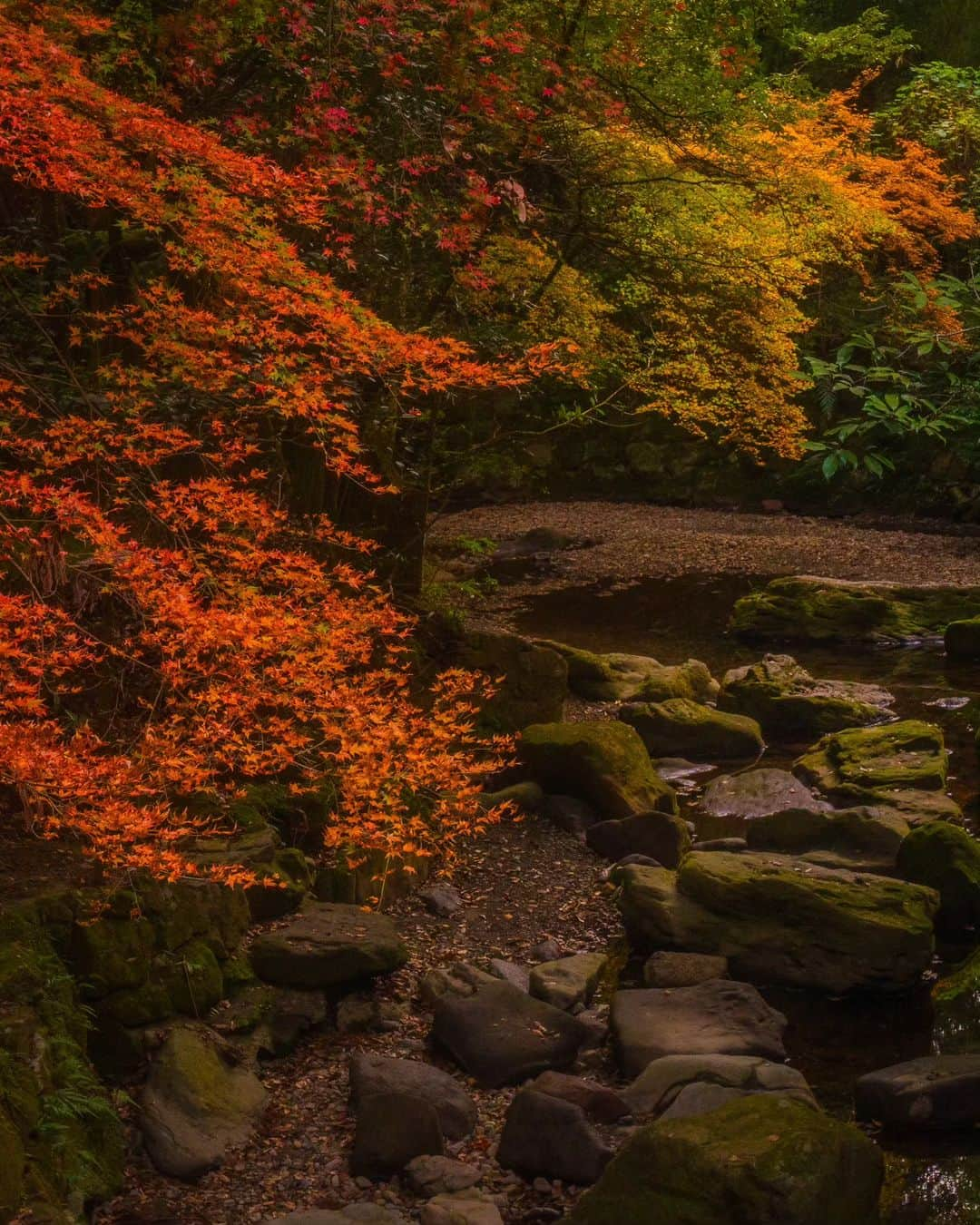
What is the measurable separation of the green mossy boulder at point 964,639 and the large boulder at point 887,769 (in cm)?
364

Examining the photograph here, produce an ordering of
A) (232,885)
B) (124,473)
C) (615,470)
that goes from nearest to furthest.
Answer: (232,885), (124,473), (615,470)

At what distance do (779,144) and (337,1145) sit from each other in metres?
15.1

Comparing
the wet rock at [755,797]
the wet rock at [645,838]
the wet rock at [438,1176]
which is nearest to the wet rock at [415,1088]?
the wet rock at [438,1176]

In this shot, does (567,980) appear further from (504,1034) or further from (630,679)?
(630,679)

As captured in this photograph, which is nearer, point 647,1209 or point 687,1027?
point 647,1209

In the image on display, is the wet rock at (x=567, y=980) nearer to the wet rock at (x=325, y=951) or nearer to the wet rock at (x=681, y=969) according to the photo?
the wet rock at (x=681, y=969)

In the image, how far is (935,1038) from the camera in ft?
21.2

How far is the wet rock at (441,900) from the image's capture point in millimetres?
7852

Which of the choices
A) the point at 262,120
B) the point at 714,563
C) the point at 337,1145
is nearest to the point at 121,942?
the point at 337,1145

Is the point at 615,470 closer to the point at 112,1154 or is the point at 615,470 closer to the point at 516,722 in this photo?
the point at 516,722

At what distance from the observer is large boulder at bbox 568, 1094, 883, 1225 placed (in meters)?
4.37

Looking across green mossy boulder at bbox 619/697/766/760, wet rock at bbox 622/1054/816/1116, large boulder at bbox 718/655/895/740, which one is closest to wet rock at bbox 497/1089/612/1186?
wet rock at bbox 622/1054/816/1116

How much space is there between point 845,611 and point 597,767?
297 inches

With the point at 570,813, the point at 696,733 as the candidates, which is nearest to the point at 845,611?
the point at 696,733
